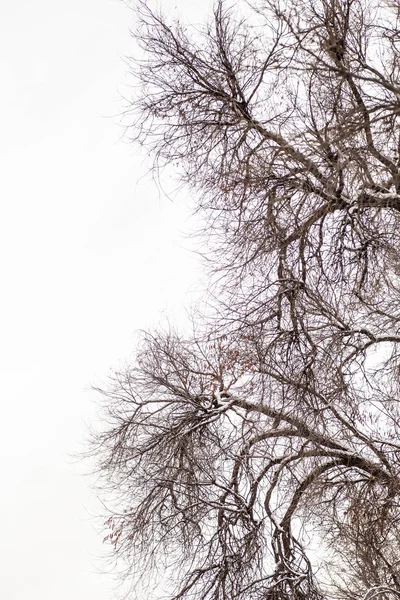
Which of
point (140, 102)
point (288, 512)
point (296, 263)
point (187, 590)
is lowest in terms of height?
point (187, 590)

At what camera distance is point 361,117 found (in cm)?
604

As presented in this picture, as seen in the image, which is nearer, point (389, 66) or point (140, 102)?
point (389, 66)

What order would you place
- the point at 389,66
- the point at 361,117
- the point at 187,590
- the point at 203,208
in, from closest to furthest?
the point at 361,117, the point at 389,66, the point at 203,208, the point at 187,590

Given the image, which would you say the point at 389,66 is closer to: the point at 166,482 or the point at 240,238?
the point at 240,238

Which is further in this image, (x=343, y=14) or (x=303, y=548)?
(x=303, y=548)

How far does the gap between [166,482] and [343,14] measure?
5.68 m

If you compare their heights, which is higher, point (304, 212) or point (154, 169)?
point (154, 169)

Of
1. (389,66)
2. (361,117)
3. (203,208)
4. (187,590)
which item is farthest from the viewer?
(187,590)

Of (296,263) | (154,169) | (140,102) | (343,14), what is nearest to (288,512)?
(296,263)

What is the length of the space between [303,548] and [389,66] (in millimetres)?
5771

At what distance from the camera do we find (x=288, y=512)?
29.1 feet

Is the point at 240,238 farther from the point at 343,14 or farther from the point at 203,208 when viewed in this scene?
the point at 343,14

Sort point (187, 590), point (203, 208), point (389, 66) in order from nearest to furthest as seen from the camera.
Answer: point (389, 66)
point (203, 208)
point (187, 590)

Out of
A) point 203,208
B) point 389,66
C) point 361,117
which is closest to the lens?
point 361,117
